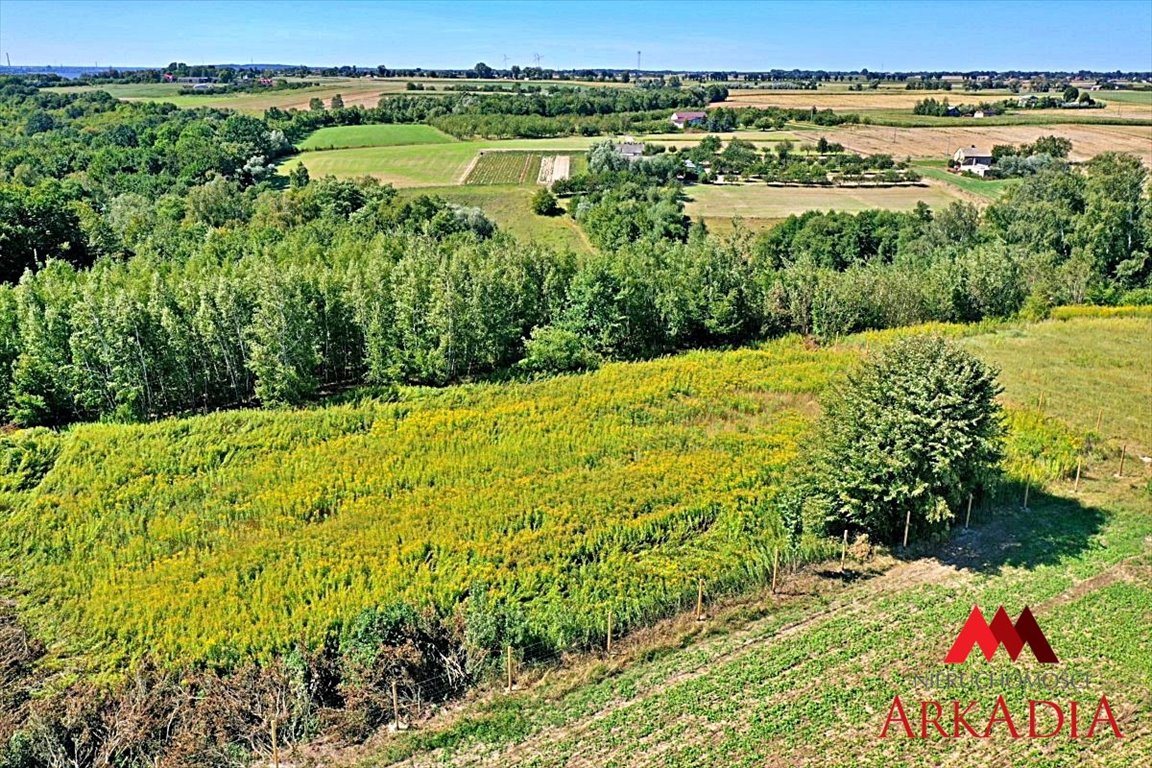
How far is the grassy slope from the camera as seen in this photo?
44.8ft

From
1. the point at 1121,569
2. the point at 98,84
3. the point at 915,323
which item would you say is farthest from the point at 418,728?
the point at 98,84

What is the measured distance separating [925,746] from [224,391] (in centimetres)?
2990

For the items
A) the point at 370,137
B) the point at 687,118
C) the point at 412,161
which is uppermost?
the point at 687,118

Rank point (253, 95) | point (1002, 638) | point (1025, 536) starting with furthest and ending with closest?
point (253, 95)
point (1025, 536)
point (1002, 638)

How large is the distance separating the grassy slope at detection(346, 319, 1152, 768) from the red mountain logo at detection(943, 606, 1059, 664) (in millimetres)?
256

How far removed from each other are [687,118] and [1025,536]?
126 metres

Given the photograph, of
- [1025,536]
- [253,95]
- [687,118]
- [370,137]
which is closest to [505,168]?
[370,137]

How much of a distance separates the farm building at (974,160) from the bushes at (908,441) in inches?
3306

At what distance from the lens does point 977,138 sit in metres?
108

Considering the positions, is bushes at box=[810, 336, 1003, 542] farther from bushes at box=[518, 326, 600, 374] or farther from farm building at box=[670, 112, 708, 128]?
farm building at box=[670, 112, 708, 128]

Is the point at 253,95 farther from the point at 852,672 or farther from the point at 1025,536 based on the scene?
the point at 852,672

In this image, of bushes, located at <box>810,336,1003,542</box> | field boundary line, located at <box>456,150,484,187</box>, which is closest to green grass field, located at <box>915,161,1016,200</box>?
field boundary line, located at <box>456,150,484,187</box>

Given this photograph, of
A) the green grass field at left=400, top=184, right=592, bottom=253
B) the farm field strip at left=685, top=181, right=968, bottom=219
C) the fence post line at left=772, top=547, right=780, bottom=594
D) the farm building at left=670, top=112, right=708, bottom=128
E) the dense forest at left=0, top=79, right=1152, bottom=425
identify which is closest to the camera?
the fence post line at left=772, top=547, right=780, bottom=594

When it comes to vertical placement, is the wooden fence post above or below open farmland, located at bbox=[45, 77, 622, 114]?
below
